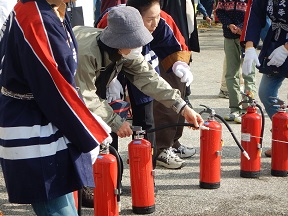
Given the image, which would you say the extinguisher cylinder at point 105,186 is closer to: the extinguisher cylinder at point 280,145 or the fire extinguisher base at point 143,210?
the fire extinguisher base at point 143,210

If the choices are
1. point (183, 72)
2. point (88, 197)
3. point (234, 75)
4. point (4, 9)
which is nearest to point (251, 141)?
point (183, 72)

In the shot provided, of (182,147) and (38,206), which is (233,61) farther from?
(38,206)

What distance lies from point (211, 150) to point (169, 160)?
0.79 m

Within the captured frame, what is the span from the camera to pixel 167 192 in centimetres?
500

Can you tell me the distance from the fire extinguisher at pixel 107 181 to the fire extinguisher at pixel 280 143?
1.70 meters

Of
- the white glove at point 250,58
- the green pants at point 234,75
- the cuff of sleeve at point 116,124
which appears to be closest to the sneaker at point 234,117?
the green pants at point 234,75

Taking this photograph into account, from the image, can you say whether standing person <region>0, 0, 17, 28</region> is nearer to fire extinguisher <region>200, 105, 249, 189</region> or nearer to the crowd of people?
the crowd of people

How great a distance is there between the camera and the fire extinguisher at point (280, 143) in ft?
17.2

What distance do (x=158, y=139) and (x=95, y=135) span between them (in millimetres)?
2843

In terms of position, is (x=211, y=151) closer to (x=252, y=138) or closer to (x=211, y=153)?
(x=211, y=153)

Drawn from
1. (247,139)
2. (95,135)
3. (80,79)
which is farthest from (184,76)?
(95,135)

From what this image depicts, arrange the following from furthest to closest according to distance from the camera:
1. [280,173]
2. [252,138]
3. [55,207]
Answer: [280,173]
[252,138]
[55,207]

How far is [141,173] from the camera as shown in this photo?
14.3 ft

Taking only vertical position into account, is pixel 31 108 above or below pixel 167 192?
above
